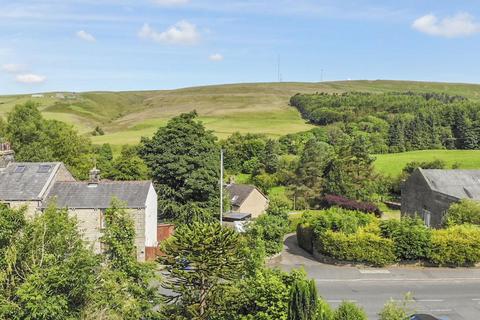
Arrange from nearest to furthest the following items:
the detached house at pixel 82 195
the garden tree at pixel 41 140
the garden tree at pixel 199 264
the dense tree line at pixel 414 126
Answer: the garden tree at pixel 199 264 → the detached house at pixel 82 195 → the garden tree at pixel 41 140 → the dense tree line at pixel 414 126

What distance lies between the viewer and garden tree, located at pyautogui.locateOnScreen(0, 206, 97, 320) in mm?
14141

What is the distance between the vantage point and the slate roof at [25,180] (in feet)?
119

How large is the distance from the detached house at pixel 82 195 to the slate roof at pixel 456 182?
1003 inches

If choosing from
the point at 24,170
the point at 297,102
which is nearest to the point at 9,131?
the point at 24,170

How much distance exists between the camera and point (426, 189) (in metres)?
45.0

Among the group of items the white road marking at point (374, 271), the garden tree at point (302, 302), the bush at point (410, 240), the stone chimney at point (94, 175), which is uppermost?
the stone chimney at point (94, 175)

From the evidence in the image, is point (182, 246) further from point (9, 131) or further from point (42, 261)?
point (9, 131)

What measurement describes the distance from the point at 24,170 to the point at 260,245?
26287mm

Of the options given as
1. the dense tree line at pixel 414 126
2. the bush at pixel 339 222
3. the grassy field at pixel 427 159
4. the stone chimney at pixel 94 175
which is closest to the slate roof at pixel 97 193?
the stone chimney at pixel 94 175

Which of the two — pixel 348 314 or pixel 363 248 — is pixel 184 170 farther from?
pixel 348 314

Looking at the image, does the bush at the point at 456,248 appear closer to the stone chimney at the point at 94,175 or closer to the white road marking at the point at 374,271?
the white road marking at the point at 374,271

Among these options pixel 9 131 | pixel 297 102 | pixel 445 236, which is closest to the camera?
pixel 445 236

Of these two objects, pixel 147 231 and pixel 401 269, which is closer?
pixel 401 269

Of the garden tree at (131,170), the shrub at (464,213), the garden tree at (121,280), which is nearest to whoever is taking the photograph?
the garden tree at (121,280)
